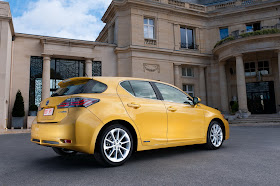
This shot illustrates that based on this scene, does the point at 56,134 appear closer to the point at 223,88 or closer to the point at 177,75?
the point at 177,75

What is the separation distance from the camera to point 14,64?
17125mm

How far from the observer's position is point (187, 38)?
902 inches

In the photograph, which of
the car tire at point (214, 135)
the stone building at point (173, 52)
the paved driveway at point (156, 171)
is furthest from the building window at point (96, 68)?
the paved driveway at point (156, 171)

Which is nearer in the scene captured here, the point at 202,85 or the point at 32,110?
the point at 32,110

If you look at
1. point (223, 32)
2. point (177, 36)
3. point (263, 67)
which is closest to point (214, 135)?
point (177, 36)

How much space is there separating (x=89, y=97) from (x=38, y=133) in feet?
3.72

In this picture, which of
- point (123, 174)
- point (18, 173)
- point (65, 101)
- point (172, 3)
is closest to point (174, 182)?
point (123, 174)

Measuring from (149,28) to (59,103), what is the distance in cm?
1841

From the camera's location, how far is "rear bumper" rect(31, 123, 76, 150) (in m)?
3.49

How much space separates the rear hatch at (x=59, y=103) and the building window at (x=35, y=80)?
48.6 ft

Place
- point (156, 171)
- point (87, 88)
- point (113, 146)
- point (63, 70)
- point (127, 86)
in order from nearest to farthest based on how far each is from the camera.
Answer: point (156, 171) → point (113, 146) → point (87, 88) → point (127, 86) → point (63, 70)

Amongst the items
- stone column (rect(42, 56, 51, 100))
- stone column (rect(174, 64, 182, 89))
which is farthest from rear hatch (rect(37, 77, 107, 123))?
stone column (rect(174, 64, 182, 89))

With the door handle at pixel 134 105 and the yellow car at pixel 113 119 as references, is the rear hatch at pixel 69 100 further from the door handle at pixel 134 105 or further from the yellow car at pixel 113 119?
the door handle at pixel 134 105

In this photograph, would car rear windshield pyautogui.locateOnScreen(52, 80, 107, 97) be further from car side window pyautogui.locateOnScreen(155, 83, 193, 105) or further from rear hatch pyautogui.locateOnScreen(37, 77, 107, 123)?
car side window pyautogui.locateOnScreen(155, 83, 193, 105)
